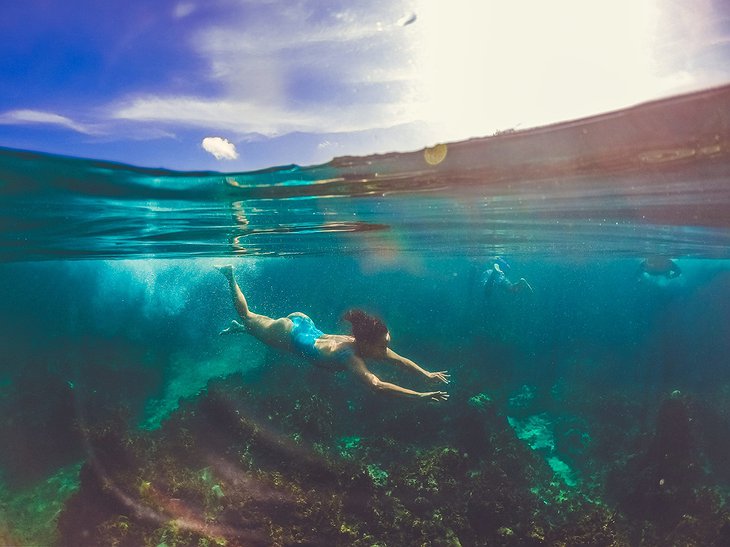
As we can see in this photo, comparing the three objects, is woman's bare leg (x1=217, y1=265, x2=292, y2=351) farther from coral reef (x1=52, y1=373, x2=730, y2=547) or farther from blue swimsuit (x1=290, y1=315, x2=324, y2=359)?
coral reef (x1=52, y1=373, x2=730, y2=547)

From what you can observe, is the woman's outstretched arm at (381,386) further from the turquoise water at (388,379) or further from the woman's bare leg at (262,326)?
the turquoise water at (388,379)

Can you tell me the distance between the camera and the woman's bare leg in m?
9.23

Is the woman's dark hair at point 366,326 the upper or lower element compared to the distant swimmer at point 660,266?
upper

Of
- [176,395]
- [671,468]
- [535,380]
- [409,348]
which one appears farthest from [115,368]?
[671,468]

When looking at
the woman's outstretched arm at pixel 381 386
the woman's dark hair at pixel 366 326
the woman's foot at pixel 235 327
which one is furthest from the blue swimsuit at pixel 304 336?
the woman's foot at pixel 235 327

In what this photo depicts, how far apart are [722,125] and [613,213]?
28.0 feet

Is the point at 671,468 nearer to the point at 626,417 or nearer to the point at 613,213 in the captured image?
the point at 626,417

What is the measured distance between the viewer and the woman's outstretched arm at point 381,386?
6121 millimetres

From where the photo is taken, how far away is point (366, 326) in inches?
284

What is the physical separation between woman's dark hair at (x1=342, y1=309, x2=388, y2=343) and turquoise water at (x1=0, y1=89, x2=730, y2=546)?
3.95 meters

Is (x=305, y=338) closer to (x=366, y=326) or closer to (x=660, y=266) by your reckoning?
(x=366, y=326)

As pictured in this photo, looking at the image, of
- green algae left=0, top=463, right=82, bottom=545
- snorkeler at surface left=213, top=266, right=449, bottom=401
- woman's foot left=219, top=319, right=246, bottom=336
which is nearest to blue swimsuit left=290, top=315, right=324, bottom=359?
snorkeler at surface left=213, top=266, right=449, bottom=401

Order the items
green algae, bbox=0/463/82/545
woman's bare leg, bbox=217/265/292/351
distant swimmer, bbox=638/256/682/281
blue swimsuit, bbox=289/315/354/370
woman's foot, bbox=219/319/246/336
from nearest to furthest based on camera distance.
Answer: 1. blue swimsuit, bbox=289/315/354/370
2. woman's bare leg, bbox=217/265/292/351
3. woman's foot, bbox=219/319/246/336
4. green algae, bbox=0/463/82/545
5. distant swimmer, bbox=638/256/682/281

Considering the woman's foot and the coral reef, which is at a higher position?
the woman's foot
